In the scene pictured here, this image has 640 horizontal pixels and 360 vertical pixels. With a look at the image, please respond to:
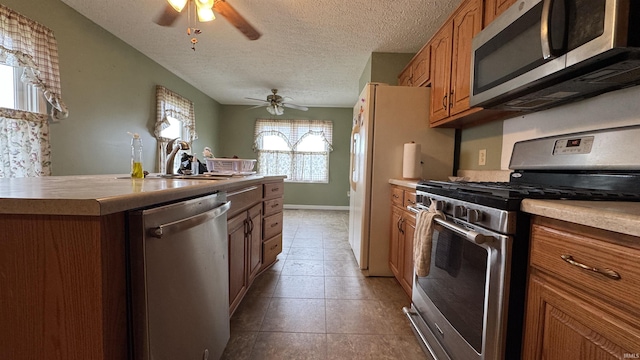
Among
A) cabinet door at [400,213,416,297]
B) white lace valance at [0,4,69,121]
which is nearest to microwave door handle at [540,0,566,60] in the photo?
cabinet door at [400,213,416,297]

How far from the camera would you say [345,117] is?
593cm

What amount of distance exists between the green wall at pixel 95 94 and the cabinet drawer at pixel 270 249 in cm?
196

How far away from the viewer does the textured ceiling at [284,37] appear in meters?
2.21

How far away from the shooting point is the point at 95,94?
2.59m

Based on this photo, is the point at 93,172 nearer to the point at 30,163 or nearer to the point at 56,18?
the point at 30,163

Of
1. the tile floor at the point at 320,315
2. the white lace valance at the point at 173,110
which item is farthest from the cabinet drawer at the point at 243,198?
the white lace valance at the point at 173,110

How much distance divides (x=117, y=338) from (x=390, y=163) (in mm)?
2115

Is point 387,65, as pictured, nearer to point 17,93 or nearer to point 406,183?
point 406,183

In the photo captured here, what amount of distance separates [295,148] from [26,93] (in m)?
4.29

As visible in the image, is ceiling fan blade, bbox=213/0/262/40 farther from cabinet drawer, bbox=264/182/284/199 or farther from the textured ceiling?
cabinet drawer, bbox=264/182/284/199

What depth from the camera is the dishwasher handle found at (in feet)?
2.43

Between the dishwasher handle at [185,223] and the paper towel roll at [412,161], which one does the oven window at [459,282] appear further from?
the dishwasher handle at [185,223]

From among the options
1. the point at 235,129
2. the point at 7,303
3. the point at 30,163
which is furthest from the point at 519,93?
the point at 235,129

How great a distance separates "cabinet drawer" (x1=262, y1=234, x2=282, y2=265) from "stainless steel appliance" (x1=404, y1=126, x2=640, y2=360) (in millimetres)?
1271
